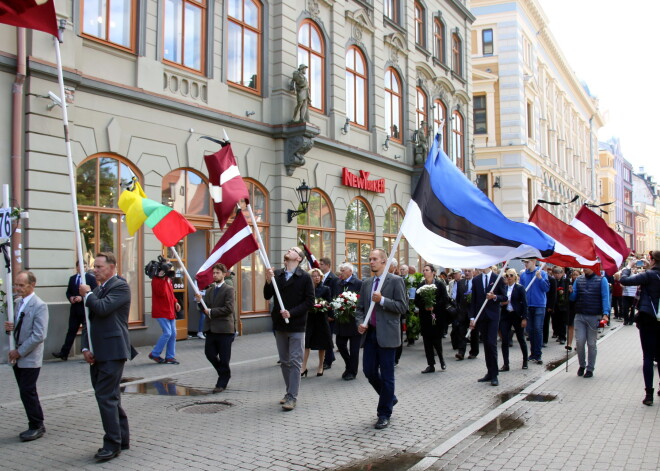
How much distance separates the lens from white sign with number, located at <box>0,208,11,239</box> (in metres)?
7.80

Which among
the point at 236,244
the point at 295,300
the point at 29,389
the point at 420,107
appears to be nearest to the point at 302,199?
the point at 236,244

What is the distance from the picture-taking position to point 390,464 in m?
5.88

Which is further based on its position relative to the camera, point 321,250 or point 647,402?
point 321,250

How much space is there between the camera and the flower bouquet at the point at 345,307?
1061 cm

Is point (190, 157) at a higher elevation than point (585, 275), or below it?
higher

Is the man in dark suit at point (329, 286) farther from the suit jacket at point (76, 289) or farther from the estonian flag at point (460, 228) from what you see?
the suit jacket at point (76, 289)

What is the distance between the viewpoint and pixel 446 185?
7.56m

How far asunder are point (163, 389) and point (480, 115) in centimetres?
3656

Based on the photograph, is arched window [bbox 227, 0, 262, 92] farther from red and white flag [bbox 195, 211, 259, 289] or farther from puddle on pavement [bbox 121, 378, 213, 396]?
puddle on pavement [bbox 121, 378, 213, 396]

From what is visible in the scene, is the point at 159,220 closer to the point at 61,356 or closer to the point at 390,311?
the point at 61,356

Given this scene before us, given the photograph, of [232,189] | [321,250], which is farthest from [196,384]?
[321,250]

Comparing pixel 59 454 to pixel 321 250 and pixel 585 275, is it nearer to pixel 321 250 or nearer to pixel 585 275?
pixel 585 275

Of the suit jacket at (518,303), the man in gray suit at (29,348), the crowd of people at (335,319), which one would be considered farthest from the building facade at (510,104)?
the man in gray suit at (29,348)

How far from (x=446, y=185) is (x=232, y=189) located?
306 centimetres
